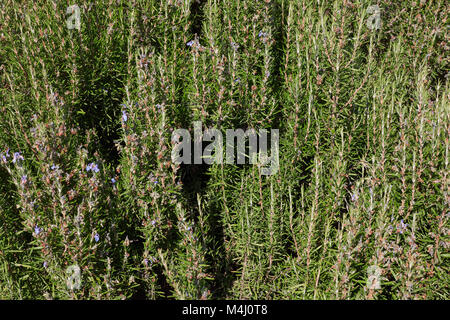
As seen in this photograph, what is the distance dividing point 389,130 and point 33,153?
2147 mm

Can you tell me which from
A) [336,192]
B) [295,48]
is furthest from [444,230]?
[295,48]

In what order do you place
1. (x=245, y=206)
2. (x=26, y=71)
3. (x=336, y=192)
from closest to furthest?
(x=336, y=192) < (x=245, y=206) < (x=26, y=71)

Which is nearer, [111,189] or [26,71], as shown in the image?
[111,189]

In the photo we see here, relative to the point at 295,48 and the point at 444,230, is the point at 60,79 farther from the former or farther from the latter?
the point at 444,230

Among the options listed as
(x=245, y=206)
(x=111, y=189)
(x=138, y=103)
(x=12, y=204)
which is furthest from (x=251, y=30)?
(x=12, y=204)

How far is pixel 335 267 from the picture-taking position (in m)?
1.81

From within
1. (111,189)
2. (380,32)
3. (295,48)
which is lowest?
(111,189)

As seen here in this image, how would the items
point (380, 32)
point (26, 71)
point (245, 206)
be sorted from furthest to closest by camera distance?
point (380, 32) < point (26, 71) < point (245, 206)

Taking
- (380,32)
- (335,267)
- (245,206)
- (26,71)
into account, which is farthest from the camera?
(380,32)

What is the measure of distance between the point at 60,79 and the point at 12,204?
3.12ft

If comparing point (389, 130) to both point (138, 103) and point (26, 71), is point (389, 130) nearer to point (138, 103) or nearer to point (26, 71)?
point (138, 103)

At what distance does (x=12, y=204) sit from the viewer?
Answer: 7.47ft

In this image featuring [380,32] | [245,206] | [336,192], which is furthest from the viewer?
[380,32]

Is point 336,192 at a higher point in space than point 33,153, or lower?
lower
